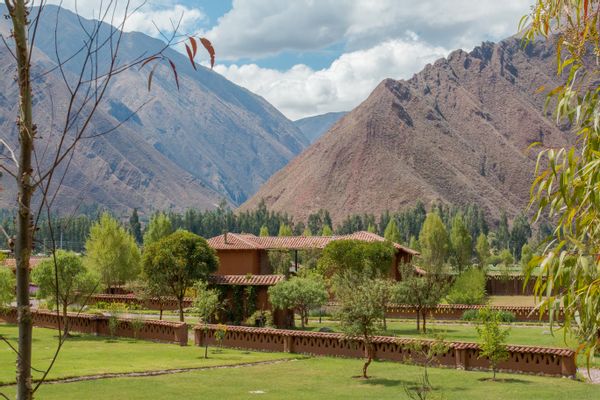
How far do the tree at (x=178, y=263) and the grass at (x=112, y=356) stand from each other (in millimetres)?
6783

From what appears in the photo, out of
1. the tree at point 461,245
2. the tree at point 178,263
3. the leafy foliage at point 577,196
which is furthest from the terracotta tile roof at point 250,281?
the tree at point 461,245

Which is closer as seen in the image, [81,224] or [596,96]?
[596,96]

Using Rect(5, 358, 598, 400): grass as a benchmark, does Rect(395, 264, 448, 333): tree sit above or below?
above

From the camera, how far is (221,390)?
72.0ft

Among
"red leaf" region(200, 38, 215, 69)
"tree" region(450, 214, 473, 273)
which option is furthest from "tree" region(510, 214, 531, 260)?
"red leaf" region(200, 38, 215, 69)

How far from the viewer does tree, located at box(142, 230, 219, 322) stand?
42438 millimetres

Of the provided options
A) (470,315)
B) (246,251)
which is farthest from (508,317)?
(246,251)

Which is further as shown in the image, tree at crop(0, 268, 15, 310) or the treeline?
the treeline

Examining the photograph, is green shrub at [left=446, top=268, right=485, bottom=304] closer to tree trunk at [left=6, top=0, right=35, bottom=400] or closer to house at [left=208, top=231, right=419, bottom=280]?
house at [left=208, top=231, right=419, bottom=280]

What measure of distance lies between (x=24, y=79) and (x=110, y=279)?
61406mm

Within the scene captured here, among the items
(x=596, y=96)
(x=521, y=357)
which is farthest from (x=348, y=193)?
(x=596, y=96)

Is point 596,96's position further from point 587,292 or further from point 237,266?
point 237,266

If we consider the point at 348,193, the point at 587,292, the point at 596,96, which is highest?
the point at 348,193

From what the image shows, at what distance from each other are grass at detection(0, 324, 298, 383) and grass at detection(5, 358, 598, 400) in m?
1.80
